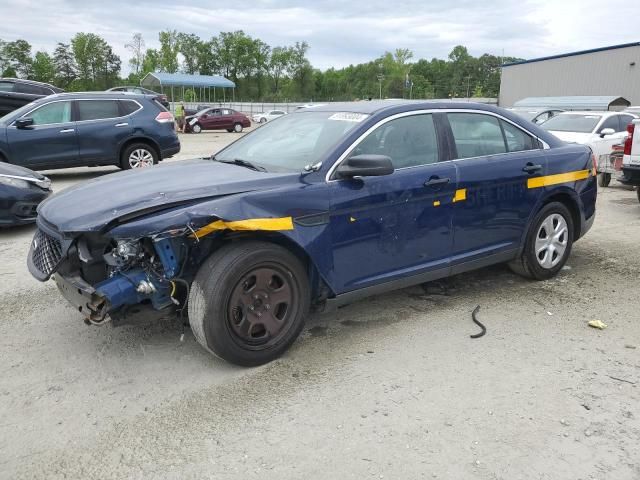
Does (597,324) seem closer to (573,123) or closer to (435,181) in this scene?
(435,181)

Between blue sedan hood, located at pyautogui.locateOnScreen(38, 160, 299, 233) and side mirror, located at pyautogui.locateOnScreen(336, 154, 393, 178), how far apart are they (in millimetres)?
357

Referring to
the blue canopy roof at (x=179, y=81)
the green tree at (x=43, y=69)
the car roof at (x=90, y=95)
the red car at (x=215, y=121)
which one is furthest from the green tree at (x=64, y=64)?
the car roof at (x=90, y=95)

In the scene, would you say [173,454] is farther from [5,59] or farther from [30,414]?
[5,59]

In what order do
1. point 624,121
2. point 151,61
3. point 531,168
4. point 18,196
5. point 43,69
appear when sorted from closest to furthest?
point 531,168 < point 18,196 < point 624,121 < point 43,69 < point 151,61

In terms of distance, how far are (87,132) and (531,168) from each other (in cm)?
884

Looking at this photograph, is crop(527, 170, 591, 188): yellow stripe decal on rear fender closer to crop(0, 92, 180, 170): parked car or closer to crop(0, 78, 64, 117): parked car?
crop(0, 92, 180, 170): parked car

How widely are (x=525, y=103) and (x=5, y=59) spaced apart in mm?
70188

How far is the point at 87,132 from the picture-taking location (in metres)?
10.8

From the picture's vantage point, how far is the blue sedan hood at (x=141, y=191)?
10.7 ft

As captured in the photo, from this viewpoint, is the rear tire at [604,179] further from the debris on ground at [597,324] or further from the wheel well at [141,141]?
the wheel well at [141,141]

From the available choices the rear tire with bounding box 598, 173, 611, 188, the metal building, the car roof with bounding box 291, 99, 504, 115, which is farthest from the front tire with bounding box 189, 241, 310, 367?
the metal building

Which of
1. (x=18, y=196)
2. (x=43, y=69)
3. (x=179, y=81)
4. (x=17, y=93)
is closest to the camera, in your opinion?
(x=18, y=196)

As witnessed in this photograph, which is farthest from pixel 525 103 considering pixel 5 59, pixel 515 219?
pixel 5 59

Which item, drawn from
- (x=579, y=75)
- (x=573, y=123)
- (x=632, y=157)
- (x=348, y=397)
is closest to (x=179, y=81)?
(x=579, y=75)
